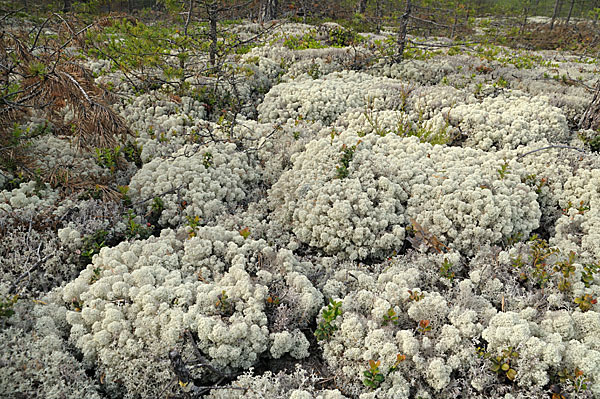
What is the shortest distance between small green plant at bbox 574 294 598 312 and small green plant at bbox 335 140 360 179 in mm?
2835

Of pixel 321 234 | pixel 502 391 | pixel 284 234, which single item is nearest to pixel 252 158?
pixel 284 234

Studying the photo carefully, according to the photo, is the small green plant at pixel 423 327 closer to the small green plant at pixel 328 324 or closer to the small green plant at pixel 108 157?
the small green plant at pixel 328 324

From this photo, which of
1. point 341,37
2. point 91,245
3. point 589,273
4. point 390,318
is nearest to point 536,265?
point 589,273

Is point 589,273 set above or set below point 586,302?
above

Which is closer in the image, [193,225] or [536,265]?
[536,265]

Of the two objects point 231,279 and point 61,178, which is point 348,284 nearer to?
point 231,279

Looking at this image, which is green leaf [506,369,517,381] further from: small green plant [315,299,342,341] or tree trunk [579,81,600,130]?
tree trunk [579,81,600,130]

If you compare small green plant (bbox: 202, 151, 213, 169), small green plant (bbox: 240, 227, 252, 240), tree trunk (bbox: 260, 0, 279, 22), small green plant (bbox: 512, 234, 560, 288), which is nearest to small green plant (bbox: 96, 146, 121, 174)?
small green plant (bbox: 202, 151, 213, 169)

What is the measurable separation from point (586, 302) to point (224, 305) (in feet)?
11.0

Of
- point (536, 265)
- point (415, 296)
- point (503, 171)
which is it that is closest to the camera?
point (415, 296)

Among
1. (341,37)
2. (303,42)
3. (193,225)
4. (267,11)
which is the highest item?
(267,11)

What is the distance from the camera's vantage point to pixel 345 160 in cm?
504

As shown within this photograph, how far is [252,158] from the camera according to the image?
19.0ft

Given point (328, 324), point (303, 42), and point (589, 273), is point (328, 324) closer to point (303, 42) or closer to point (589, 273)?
point (589, 273)
